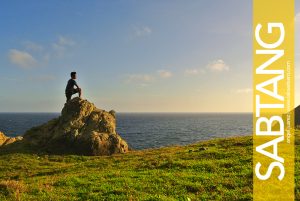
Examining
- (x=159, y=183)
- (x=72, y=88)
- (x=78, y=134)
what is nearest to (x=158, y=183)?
(x=159, y=183)

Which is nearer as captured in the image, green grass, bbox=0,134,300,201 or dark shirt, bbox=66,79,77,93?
green grass, bbox=0,134,300,201

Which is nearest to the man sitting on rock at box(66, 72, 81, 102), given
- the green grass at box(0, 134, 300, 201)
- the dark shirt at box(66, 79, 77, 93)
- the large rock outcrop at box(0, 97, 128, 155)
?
the dark shirt at box(66, 79, 77, 93)

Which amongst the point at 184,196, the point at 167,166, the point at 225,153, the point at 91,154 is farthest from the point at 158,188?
the point at 91,154

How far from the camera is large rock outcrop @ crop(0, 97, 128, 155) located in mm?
38219

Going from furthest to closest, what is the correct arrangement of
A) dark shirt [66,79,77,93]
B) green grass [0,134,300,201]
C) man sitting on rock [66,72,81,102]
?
dark shirt [66,79,77,93], man sitting on rock [66,72,81,102], green grass [0,134,300,201]

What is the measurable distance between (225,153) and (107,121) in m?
19.5

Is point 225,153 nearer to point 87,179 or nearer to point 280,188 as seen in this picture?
point 280,188

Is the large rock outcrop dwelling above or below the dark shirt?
below

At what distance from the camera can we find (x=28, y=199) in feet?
51.4

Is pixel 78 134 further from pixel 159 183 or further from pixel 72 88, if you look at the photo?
pixel 159 183

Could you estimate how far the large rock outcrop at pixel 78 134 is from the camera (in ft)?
125

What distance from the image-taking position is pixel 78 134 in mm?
39594

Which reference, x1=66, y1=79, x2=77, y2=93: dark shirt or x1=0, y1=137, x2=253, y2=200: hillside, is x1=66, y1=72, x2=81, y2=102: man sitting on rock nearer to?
x1=66, y1=79, x2=77, y2=93: dark shirt

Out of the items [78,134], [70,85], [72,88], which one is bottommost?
[78,134]
